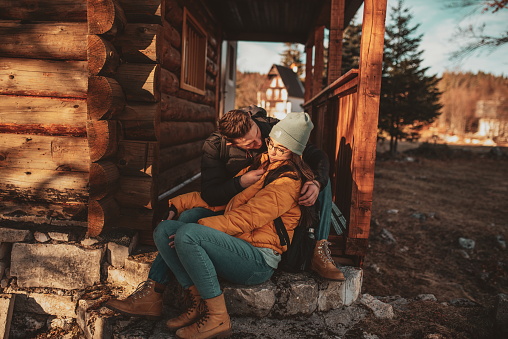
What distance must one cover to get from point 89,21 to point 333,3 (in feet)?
11.6

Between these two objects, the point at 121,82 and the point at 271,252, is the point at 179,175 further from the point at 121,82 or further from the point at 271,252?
the point at 271,252

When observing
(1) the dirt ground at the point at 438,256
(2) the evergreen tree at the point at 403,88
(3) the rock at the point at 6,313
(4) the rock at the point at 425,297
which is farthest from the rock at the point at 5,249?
(2) the evergreen tree at the point at 403,88

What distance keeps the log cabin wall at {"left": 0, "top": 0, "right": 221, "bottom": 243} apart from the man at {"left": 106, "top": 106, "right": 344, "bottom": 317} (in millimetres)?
627

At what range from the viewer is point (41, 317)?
331cm

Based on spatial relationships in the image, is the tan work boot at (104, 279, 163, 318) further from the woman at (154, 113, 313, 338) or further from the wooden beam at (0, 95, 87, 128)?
the wooden beam at (0, 95, 87, 128)

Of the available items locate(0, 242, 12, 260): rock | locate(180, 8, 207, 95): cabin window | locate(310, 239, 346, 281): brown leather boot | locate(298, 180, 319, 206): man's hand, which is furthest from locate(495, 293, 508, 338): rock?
locate(180, 8, 207, 95): cabin window

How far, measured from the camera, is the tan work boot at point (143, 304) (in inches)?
102

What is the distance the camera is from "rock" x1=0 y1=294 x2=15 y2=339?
3.15m

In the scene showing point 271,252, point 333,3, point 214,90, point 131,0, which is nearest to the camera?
point 271,252

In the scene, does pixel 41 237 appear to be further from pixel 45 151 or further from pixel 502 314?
pixel 502 314

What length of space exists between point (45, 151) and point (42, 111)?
37 centimetres

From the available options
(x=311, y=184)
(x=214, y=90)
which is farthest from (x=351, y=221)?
(x=214, y=90)

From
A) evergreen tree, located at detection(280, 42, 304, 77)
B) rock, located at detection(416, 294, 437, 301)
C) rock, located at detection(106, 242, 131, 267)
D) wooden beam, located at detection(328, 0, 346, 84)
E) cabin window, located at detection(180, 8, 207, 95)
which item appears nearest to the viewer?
rock, located at detection(106, 242, 131, 267)

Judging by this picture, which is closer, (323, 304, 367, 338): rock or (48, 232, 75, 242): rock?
(323, 304, 367, 338): rock
